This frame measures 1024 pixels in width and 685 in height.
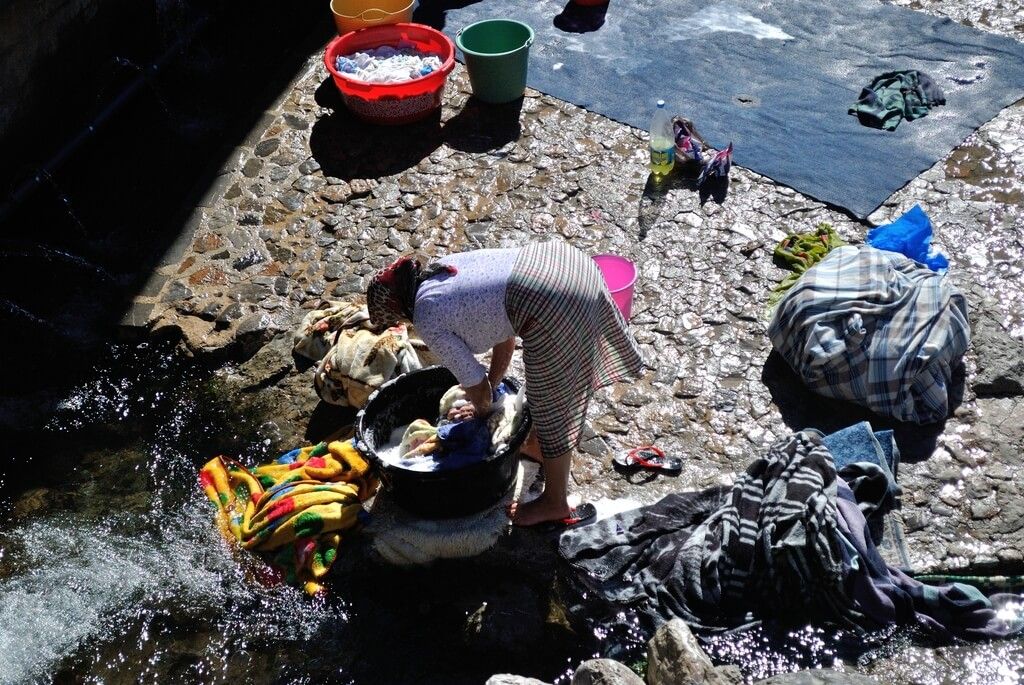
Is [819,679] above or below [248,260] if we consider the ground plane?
above

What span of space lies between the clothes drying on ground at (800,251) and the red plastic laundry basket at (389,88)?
2.74 metres

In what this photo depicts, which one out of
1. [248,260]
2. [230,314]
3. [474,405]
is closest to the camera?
[474,405]

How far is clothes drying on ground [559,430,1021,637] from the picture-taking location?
392 cm

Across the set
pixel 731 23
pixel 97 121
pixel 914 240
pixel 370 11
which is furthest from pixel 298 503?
pixel 731 23

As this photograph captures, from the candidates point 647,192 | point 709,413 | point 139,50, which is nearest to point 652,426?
point 709,413

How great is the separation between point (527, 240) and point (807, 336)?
6.26ft

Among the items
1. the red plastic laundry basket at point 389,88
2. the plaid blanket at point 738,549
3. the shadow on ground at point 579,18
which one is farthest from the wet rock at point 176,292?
the shadow on ground at point 579,18

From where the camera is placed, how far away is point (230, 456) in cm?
500

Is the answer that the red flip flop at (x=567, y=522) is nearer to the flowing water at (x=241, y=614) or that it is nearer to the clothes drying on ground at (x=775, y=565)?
the clothes drying on ground at (x=775, y=565)

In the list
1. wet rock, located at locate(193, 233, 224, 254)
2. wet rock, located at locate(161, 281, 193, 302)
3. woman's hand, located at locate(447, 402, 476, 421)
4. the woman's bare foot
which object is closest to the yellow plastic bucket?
wet rock, located at locate(193, 233, 224, 254)

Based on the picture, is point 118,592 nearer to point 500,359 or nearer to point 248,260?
point 500,359

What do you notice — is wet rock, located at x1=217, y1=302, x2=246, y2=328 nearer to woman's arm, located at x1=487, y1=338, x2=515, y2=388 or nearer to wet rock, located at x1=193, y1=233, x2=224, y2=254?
wet rock, located at x1=193, y1=233, x2=224, y2=254

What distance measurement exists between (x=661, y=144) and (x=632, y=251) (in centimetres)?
88

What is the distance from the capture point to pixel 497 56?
6777 millimetres
